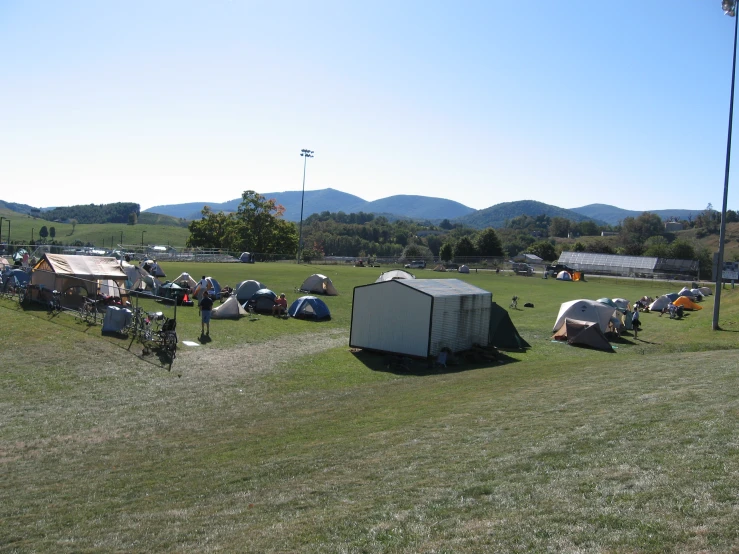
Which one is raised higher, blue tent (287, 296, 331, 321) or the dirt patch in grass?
blue tent (287, 296, 331, 321)

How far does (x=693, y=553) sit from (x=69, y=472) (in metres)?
9.60

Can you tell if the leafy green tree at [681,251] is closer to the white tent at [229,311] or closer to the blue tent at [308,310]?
the blue tent at [308,310]

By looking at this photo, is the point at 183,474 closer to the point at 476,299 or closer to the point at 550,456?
the point at 550,456

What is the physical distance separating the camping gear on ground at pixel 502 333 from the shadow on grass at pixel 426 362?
4.03ft

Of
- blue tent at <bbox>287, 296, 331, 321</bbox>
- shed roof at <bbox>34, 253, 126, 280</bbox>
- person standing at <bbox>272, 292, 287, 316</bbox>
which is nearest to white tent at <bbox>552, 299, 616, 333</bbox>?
blue tent at <bbox>287, 296, 331, 321</bbox>

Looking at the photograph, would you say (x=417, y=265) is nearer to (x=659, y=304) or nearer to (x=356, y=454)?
(x=659, y=304)

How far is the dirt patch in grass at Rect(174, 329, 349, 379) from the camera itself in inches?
757

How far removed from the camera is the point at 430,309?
2178 centimetres

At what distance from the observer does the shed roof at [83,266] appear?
25359 mm

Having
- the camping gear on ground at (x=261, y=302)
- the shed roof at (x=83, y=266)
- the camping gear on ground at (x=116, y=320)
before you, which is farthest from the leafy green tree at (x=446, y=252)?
the camping gear on ground at (x=116, y=320)

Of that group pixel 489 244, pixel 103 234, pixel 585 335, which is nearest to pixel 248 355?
pixel 585 335

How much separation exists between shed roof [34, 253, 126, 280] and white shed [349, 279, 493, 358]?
11083 mm

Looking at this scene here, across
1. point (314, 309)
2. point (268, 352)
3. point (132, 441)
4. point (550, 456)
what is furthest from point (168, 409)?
point (314, 309)

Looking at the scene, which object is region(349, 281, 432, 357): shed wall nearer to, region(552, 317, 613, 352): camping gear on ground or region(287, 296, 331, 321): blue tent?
region(287, 296, 331, 321): blue tent
